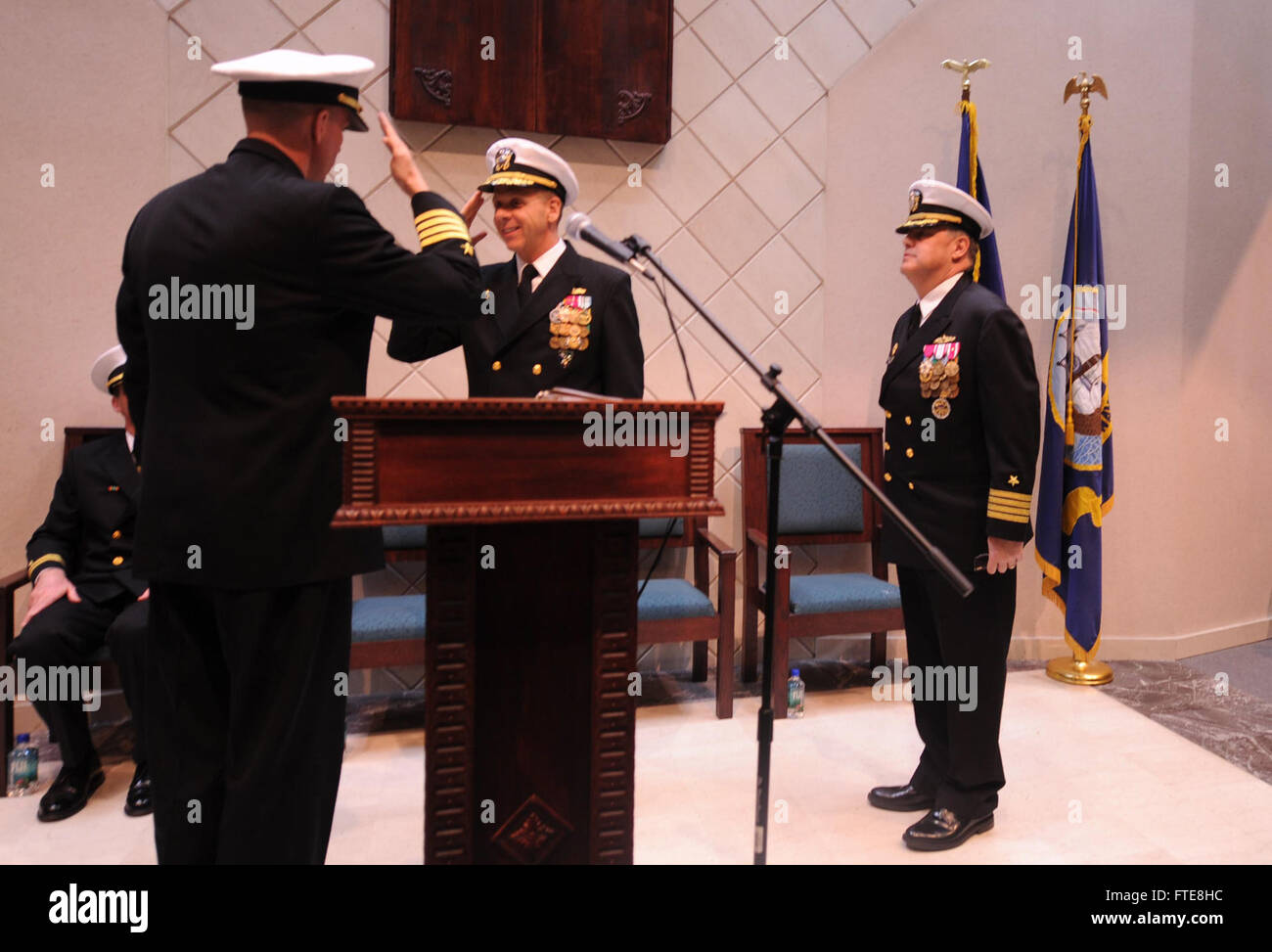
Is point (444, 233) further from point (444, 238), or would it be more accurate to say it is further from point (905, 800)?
point (905, 800)

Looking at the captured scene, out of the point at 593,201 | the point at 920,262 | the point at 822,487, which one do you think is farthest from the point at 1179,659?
the point at 593,201

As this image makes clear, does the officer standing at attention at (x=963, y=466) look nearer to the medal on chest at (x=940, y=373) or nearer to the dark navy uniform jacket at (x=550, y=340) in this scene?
the medal on chest at (x=940, y=373)

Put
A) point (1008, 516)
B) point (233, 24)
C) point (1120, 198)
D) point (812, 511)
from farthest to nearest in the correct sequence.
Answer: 1. point (1120, 198)
2. point (812, 511)
3. point (233, 24)
4. point (1008, 516)

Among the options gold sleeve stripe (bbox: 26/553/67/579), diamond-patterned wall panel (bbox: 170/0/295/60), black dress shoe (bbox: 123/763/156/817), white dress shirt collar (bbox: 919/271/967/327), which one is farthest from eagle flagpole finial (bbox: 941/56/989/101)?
black dress shoe (bbox: 123/763/156/817)

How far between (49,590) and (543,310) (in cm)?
169

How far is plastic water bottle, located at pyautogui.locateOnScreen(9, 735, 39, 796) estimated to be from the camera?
96.2 inches

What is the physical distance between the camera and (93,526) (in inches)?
103

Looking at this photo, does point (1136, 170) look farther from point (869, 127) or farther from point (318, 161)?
point (318, 161)

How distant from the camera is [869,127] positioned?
3.69m

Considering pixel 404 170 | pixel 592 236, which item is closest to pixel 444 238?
pixel 404 170

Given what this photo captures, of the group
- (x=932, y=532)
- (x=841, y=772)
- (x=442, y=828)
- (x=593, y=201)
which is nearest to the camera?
(x=442, y=828)

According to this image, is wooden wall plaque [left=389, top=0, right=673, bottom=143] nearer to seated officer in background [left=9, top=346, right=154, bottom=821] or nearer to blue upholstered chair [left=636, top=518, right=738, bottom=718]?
seated officer in background [left=9, top=346, right=154, bottom=821]

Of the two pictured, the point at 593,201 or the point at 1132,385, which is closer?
the point at 593,201
